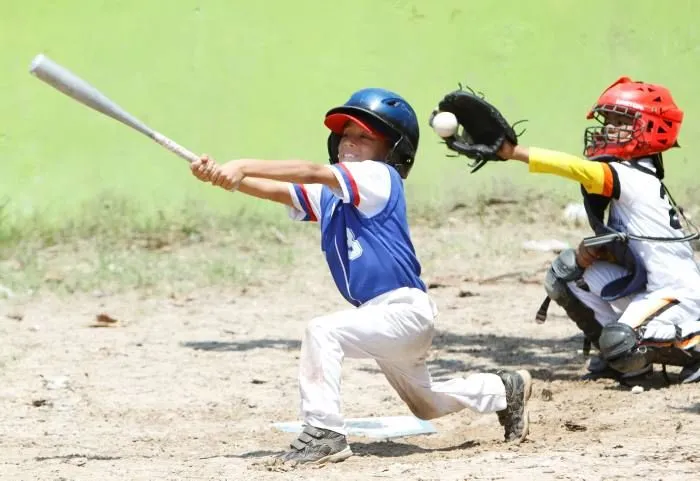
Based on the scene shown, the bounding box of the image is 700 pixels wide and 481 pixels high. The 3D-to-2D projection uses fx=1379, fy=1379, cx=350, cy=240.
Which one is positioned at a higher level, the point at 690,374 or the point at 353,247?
the point at 353,247

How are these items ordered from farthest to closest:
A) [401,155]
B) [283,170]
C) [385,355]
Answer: [401,155]
[385,355]
[283,170]

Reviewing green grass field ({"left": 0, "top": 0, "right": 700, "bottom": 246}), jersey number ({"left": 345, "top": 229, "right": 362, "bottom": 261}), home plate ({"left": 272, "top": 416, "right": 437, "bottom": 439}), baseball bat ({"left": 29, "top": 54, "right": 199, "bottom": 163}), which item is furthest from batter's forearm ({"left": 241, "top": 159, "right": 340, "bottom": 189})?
green grass field ({"left": 0, "top": 0, "right": 700, "bottom": 246})

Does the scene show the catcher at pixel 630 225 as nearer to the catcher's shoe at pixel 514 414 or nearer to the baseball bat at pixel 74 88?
the catcher's shoe at pixel 514 414

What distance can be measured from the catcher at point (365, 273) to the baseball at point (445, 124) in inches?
14.6

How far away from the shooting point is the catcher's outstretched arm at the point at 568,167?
6.20 metres

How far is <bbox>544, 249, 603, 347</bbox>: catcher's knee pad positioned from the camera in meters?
6.76

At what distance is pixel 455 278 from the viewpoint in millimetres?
9258

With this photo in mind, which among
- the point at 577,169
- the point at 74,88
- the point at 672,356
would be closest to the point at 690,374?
the point at 672,356

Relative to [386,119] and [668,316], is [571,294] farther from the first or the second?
[386,119]

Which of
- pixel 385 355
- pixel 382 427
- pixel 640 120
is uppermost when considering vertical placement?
pixel 640 120

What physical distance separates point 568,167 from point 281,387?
72.8 inches

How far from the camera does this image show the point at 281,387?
6.93m

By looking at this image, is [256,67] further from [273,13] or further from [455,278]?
[455,278]

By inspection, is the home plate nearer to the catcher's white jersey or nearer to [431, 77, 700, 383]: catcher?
[431, 77, 700, 383]: catcher
